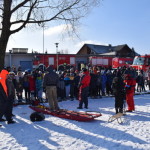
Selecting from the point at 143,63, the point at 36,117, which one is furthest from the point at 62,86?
the point at 143,63

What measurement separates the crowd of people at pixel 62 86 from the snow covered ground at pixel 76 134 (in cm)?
81

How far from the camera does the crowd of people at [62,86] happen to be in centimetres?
813

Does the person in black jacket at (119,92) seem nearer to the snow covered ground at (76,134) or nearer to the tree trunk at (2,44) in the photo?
the snow covered ground at (76,134)

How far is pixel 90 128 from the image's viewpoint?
660 centimetres

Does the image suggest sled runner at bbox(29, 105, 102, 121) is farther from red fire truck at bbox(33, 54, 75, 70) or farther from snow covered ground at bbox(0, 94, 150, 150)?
red fire truck at bbox(33, 54, 75, 70)

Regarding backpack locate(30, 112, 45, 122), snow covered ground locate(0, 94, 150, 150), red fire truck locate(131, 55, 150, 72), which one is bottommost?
snow covered ground locate(0, 94, 150, 150)

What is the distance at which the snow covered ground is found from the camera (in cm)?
516

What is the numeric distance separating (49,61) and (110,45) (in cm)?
3138

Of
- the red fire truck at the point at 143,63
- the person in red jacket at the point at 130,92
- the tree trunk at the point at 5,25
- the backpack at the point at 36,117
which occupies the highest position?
the tree trunk at the point at 5,25

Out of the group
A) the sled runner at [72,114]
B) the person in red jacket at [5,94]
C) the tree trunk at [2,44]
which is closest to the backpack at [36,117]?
the person in red jacket at [5,94]

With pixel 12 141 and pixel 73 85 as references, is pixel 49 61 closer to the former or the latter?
pixel 73 85

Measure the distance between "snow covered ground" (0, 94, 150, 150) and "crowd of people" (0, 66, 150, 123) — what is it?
0.81m

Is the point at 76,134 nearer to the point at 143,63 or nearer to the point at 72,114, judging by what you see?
the point at 72,114

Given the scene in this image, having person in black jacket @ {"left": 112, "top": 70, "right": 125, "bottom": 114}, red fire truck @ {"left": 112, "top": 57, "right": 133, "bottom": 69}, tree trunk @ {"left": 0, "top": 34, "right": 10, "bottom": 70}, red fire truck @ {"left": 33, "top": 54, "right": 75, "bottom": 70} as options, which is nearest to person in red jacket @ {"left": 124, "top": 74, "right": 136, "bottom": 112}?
person in black jacket @ {"left": 112, "top": 70, "right": 125, "bottom": 114}
